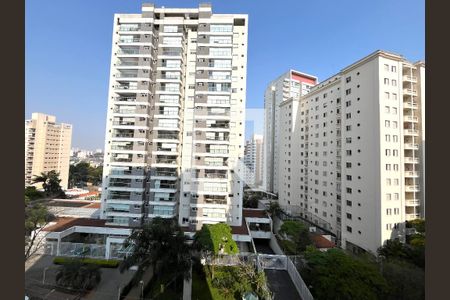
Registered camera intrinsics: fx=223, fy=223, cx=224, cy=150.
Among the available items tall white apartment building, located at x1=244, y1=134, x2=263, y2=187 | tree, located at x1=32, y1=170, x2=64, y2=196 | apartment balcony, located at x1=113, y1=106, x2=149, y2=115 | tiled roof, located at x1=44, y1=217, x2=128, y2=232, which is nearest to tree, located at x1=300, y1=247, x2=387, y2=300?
tall white apartment building, located at x1=244, y1=134, x2=263, y2=187

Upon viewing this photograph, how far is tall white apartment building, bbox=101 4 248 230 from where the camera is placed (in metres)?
13.1

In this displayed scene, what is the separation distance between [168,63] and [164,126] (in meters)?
4.01

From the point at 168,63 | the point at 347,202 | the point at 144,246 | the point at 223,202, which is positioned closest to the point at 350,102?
the point at 347,202

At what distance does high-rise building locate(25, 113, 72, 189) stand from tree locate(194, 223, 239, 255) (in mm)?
28446

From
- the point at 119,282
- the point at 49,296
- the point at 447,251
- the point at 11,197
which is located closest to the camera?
the point at 11,197

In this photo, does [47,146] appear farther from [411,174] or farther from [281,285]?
[411,174]

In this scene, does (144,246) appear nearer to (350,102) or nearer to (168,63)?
(168,63)

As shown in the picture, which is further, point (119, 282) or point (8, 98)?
point (119, 282)

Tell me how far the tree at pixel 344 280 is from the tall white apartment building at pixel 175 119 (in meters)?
6.25

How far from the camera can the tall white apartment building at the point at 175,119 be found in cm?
1309

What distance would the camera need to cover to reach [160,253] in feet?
25.4

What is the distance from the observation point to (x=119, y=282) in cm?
927

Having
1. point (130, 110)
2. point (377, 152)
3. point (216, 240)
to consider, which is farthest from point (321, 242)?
point (130, 110)

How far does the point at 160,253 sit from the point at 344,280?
603 cm
